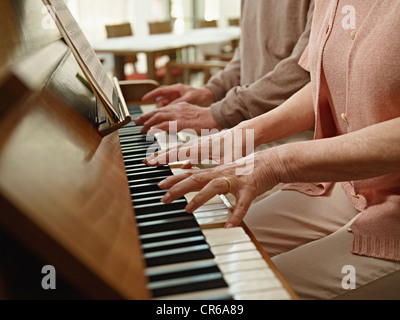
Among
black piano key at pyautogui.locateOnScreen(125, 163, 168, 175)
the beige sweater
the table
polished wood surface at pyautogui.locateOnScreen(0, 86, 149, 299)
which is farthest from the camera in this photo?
the table

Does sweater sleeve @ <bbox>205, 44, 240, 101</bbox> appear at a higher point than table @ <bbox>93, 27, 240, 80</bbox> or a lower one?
higher

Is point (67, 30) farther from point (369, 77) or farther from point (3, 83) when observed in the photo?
point (369, 77)

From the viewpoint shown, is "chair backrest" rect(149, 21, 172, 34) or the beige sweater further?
"chair backrest" rect(149, 21, 172, 34)

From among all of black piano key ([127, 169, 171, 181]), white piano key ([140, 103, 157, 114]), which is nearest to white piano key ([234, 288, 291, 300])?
black piano key ([127, 169, 171, 181])

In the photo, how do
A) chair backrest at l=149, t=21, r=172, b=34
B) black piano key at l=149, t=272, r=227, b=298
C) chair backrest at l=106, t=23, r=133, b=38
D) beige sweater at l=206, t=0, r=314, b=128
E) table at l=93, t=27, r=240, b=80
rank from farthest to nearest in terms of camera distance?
chair backrest at l=149, t=21, r=172, b=34 < chair backrest at l=106, t=23, r=133, b=38 < table at l=93, t=27, r=240, b=80 < beige sweater at l=206, t=0, r=314, b=128 < black piano key at l=149, t=272, r=227, b=298

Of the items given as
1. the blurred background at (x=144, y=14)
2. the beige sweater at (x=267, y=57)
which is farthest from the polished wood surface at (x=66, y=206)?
the blurred background at (x=144, y=14)

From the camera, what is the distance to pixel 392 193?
1.18 m

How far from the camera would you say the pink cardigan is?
3.39ft

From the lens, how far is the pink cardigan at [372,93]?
103cm

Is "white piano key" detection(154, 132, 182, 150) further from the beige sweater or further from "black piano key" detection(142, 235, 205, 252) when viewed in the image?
"black piano key" detection(142, 235, 205, 252)

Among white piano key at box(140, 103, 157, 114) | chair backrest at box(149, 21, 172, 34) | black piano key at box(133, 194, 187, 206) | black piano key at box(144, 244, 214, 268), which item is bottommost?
chair backrest at box(149, 21, 172, 34)
